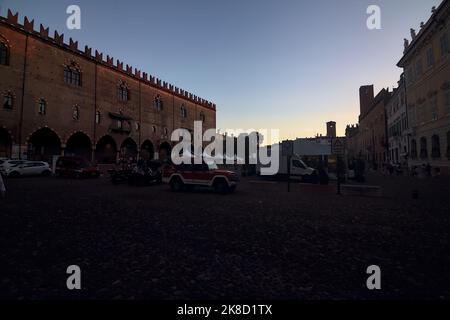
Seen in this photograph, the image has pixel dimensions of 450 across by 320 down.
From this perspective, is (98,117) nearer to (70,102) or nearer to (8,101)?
(70,102)

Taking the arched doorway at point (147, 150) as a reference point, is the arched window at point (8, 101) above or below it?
above

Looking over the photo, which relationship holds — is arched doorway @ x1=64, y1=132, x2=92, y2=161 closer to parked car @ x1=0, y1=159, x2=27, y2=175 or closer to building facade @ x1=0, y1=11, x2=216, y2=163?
building facade @ x1=0, y1=11, x2=216, y2=163

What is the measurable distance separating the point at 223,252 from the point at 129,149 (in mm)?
37417

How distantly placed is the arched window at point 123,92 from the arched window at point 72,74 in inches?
237

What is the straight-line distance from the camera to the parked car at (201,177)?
504 inches

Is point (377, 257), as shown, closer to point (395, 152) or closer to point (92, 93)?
point (92, 93)

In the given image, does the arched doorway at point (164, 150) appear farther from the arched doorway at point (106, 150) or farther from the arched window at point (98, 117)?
the arched window at point (98, 117)

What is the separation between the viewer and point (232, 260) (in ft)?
13.3

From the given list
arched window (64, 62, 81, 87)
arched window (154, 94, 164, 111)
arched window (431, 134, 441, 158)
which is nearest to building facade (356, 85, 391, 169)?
arched window (431, 134, 441, 158)

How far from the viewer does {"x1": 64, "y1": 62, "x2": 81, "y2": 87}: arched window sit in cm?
2916

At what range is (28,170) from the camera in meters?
21.4

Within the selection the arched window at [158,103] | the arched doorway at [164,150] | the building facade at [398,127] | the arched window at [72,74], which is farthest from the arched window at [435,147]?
the arched window at [72,74]

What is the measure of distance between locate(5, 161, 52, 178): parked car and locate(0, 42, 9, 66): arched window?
37.3 ft

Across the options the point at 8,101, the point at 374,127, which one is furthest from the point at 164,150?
the point at 374,127
